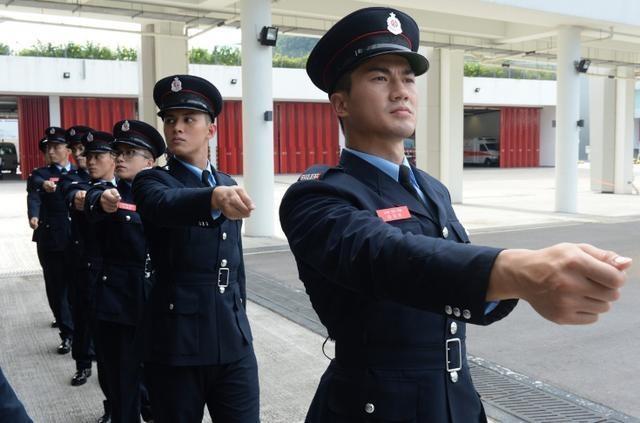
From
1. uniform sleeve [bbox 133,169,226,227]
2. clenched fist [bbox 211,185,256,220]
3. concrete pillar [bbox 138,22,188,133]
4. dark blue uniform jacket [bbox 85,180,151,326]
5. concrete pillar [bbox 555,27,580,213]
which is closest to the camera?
clenched fist [bbox 211,185,256,220]

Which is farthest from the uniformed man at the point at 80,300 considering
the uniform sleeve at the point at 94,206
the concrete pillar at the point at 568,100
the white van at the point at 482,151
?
the white van at the point at 482,151

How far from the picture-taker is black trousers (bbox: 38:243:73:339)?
5809 mm

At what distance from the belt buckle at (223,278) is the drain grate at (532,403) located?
2.03 metres

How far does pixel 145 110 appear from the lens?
14305 mm

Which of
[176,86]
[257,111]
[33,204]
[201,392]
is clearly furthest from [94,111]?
[201,392]

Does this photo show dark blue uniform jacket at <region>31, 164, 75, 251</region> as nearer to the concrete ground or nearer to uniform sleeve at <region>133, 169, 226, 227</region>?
the concrete ground

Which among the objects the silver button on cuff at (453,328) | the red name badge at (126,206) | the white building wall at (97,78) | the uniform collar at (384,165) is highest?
the white building wall at (97,78)

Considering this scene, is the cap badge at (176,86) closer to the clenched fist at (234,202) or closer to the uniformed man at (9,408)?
the clenched fist at (234,202)

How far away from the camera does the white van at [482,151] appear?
39.8 metres

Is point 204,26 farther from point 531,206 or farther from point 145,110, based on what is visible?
point 531,206

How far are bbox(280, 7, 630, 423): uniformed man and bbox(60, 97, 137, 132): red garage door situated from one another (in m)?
27.8

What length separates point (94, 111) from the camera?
92.6 feet

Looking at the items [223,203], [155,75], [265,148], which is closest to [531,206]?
[265,148]

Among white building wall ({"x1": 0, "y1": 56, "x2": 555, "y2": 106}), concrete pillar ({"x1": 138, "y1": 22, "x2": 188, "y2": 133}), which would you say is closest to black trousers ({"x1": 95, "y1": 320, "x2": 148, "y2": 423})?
concrete pillar ({"x1": 138, "y1": 22, "x2": 188, "y2": 133})
